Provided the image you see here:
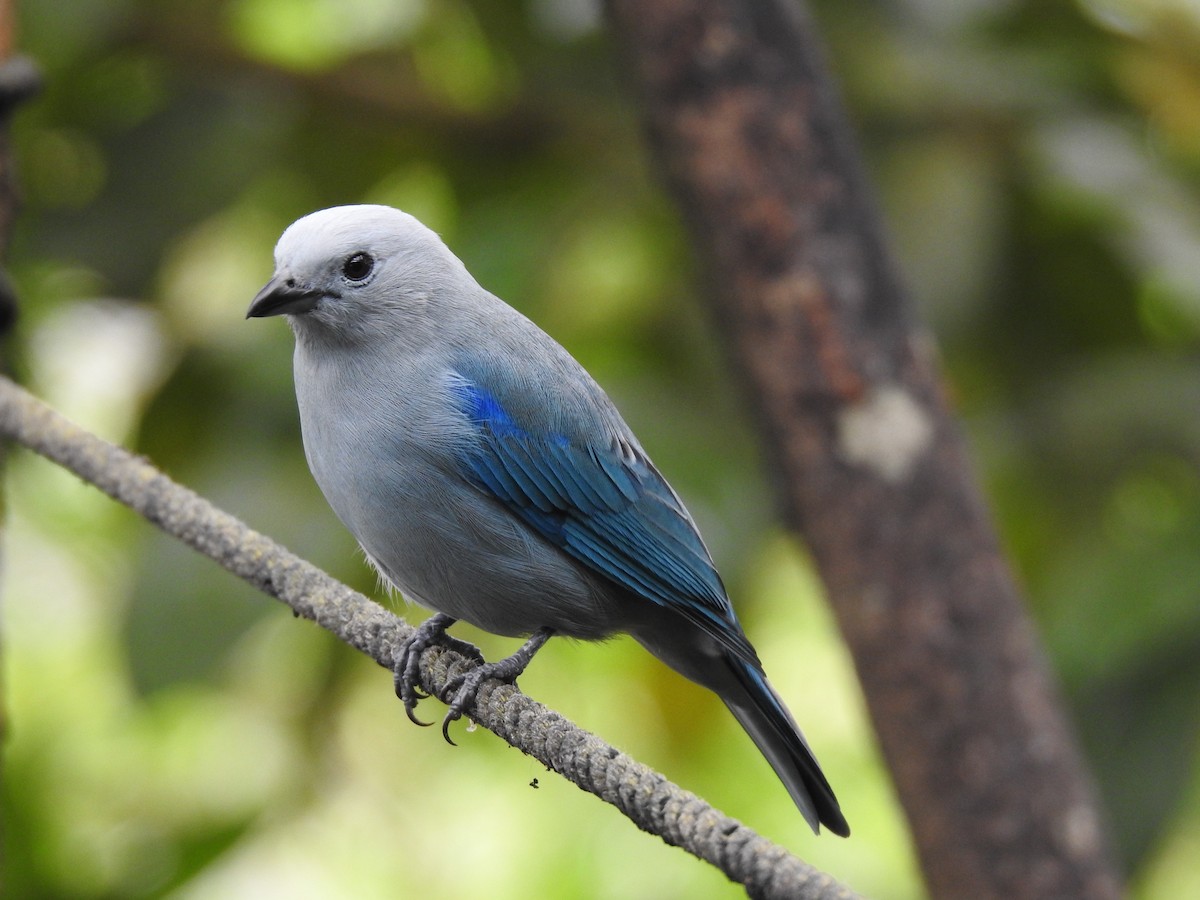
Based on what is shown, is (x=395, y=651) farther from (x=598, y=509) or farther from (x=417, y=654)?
(x=598, y=509)

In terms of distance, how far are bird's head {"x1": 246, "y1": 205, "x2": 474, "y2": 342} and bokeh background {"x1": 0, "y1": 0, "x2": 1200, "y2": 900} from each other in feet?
3.80

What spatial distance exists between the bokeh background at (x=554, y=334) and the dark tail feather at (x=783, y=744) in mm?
921

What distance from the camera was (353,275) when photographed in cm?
207

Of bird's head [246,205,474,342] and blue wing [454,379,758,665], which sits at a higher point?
bird's head [246,205,474,342]

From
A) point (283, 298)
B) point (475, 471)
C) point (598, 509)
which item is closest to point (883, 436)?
point (598, 509)

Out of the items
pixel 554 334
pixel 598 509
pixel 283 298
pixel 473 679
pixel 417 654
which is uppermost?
pixel 283 298

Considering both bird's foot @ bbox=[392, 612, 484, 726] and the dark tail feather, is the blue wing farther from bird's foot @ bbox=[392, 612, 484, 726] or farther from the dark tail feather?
bird's foot @ bbox=[392, 612, 484, 726]

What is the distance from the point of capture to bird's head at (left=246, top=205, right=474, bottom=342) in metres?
2.00

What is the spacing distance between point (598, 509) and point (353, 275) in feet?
1.72

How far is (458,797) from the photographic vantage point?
428cm

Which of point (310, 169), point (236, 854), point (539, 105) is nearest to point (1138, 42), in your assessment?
point (539, 105)

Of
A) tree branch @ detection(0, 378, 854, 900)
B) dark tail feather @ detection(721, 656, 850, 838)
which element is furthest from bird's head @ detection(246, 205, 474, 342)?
dark tail feather @ detection(721, 656, 850, 838)

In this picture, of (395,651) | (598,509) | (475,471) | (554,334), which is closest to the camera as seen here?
(395,651)

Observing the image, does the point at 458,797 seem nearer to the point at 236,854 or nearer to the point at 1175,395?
the point at 236,854
